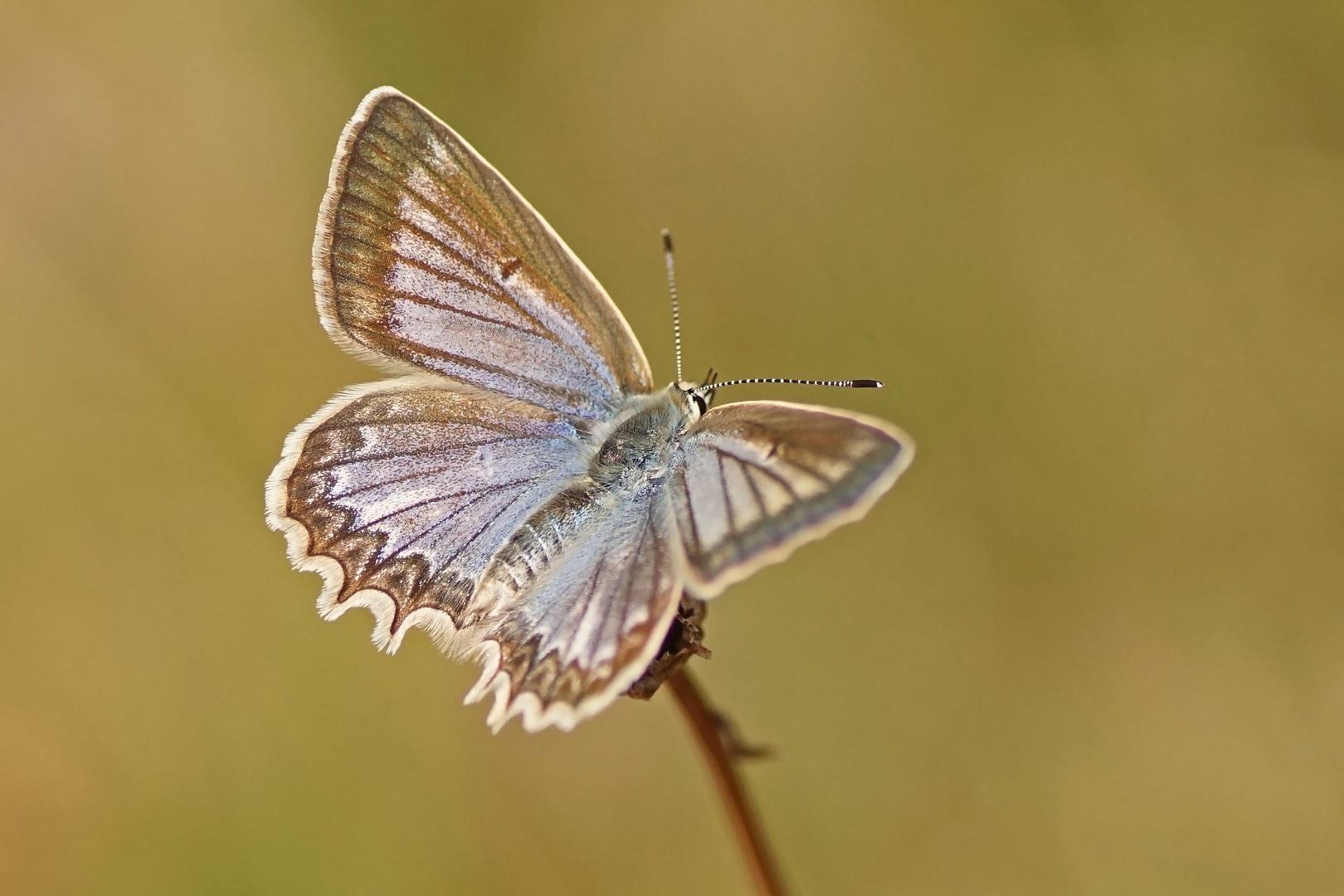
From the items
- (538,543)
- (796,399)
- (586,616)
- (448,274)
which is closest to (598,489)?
(538,543)

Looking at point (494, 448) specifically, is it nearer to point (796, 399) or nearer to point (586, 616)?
point (586, 616)

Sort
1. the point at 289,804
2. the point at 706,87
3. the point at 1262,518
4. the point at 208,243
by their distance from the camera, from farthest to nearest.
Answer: the point at 706,87, the point at 208,243, the point at 1262,518, the point at 289,804

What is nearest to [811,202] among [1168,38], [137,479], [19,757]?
[1168,38]

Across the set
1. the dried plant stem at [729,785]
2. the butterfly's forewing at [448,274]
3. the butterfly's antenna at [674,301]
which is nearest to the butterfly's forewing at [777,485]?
the dried plant stem at [729,785]

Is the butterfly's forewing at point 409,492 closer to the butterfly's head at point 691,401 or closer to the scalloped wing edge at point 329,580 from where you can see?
the scalloped wing edge at point 329,580

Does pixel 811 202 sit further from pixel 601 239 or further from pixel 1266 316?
pixel 1266 316
